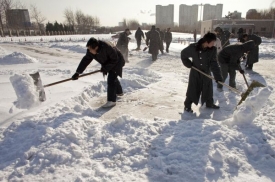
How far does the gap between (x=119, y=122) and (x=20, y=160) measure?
4.33ft

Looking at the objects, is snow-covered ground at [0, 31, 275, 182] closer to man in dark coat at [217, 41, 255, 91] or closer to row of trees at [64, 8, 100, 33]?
man in dark coat at [217, 41, 255, 91]

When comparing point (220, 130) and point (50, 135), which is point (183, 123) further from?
point (50, 135)

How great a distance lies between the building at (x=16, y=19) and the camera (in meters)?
37.5

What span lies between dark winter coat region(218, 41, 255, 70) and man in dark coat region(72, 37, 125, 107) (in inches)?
90.0

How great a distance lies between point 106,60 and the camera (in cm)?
386

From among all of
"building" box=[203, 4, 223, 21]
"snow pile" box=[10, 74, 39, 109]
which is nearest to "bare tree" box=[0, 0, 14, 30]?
"snow pile" box=[10, 74, 39, 109]

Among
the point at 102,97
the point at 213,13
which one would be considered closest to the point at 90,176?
the point at 102,97

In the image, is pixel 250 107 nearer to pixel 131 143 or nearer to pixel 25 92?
pixel 131 143

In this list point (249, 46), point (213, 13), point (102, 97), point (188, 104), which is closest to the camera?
point (188, 104)

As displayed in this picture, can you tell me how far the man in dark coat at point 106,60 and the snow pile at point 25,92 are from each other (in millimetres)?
708

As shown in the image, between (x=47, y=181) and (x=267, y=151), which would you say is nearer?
(x=47, y=181)

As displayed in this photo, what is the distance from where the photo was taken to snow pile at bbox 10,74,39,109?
326 cm

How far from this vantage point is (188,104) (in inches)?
151

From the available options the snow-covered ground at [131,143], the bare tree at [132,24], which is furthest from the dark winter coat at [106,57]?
the bare tree at [132,24]
